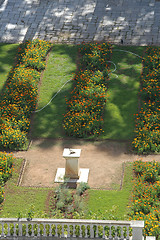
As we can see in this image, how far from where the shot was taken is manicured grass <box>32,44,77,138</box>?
18547 mm

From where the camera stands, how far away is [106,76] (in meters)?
20.7

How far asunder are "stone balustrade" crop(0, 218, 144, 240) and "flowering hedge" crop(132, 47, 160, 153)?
4.56 metres

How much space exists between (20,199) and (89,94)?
5.35 meters

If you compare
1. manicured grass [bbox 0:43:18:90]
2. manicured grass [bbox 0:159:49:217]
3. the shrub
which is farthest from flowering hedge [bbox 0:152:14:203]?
manicured grass [bbox 0:43:18:90]

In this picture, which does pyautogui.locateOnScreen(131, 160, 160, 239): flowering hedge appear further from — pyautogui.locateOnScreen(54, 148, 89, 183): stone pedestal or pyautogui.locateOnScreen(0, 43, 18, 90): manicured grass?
pyautogui.locateOnScreen(0, 43, 18, 90): manicured grass

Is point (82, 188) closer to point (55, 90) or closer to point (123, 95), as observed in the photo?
point (123, 95)

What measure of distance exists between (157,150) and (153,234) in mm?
4165

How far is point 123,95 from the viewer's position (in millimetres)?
19844

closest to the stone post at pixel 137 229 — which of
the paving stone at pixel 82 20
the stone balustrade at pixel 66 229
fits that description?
the stone balustrade at pixel 66 229

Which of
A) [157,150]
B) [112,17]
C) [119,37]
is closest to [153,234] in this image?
[157,150]

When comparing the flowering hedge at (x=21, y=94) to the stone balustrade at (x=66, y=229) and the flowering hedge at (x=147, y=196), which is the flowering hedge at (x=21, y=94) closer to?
the flowering hedge at (x=147, y=196)

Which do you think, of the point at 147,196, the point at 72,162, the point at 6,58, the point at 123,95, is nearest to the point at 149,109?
the point at 123,95

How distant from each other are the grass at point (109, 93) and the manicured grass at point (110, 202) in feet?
9.12

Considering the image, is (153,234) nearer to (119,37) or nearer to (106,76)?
(106,76)
